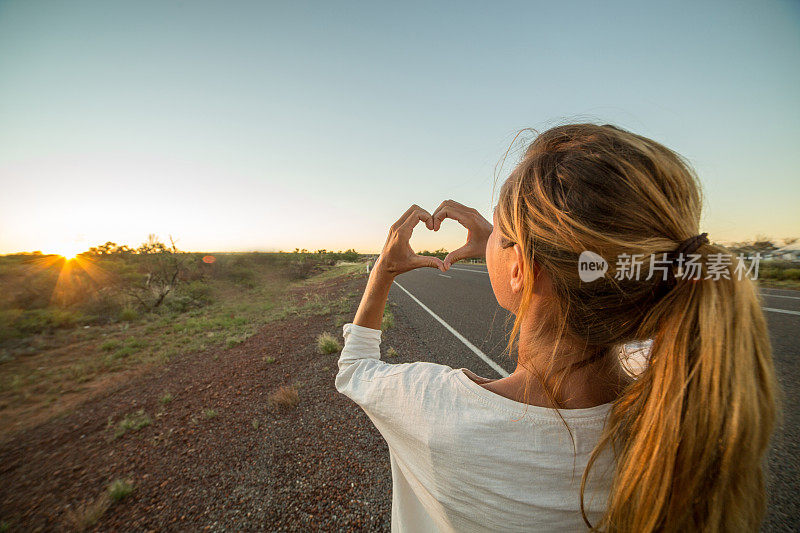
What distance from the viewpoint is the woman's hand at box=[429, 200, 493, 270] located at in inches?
52.8

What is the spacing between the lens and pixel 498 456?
694 millimetres

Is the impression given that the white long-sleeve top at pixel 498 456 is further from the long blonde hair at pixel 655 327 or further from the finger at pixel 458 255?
the finger at pixel 458 255

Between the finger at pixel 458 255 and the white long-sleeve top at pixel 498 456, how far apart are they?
1.71 ft

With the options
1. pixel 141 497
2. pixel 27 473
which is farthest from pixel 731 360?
pixel 27 473

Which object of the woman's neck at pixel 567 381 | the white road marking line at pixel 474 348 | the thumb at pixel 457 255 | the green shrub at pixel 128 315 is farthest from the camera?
the green shrub at pixel 128 315

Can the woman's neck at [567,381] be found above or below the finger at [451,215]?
below

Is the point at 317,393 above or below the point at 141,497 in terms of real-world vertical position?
above

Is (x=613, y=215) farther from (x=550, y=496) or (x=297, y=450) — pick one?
(x=297, y=450)

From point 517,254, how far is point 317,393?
367cm

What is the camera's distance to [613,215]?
734mm

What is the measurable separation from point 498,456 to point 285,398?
3526 millimetres

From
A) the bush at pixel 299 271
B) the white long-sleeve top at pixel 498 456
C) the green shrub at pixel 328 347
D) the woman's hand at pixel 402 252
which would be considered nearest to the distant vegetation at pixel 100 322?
the green shrub at pixel 328 347

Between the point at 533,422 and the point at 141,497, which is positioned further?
the point at 141,497

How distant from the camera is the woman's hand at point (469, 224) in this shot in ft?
4.40
